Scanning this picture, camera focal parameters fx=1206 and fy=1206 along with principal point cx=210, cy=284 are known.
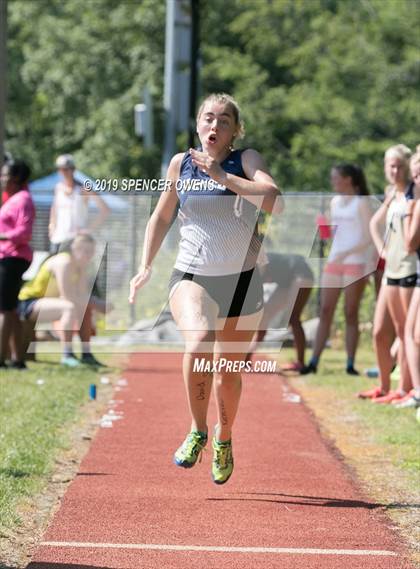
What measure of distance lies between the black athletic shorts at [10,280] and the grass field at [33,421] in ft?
2.44

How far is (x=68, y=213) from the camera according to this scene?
46.3 feet

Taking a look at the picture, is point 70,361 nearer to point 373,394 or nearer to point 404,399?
point 373,394

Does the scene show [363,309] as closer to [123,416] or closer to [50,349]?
[50,349]

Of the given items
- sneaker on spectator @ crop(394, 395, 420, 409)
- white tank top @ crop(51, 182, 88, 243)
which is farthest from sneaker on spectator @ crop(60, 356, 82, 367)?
sneaker on spectator @ crop(394, 395, 420, 409)

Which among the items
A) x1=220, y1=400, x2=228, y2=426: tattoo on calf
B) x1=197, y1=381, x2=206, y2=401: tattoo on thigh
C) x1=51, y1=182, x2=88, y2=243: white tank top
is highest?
x1=197, y1=381, x2=206, y2=401: tattoo on thigh

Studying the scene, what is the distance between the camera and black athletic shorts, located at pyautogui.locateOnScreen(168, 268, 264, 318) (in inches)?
266

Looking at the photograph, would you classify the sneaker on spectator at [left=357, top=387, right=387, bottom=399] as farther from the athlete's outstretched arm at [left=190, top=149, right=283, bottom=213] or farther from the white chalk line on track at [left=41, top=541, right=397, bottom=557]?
the white chalk line on track at [left=41, top=541, right=397, bottom=557]

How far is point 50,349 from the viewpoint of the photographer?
1543 centimetres

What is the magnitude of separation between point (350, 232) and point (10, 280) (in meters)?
3.66

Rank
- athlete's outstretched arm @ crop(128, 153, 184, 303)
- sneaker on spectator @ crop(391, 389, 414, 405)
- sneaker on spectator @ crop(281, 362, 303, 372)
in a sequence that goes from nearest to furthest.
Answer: athlete's outstretched arm @ crop(128, 153, 184, 303) → sneaker on spectator @ crop(391, 389, 414, 405) → sneaker on spectator @ crop(281, 362, 303, 372)

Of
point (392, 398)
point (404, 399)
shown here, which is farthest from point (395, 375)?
point (404, 399)

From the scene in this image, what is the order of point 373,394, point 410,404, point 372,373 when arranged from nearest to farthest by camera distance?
point 410,404, point 373,394, point 372,373

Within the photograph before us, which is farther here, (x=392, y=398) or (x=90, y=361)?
(x=90, y=361)

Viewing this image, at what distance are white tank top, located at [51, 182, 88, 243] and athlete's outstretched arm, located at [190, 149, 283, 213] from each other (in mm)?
7523
